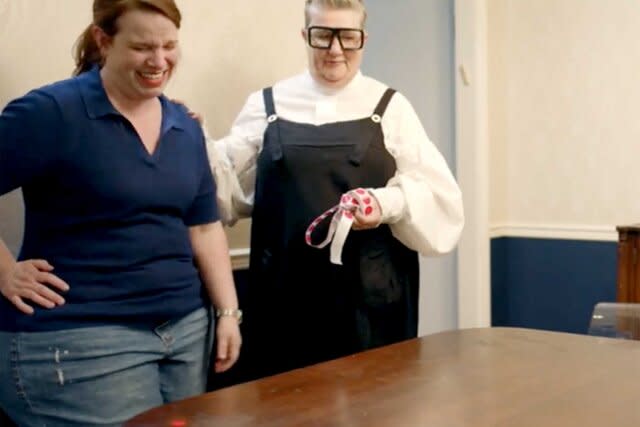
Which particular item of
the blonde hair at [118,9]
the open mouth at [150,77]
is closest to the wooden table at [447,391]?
the open mouth at [150,77]

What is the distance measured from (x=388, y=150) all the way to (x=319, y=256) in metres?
0.30

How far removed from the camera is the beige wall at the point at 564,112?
357 centimetres

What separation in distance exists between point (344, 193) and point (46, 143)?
0.74 m

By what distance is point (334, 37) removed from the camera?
2070 mm

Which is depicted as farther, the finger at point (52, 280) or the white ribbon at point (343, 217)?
the white ribbon at point (343, 217)

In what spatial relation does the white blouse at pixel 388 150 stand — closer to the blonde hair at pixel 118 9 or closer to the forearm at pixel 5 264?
the blonde hair at pixel 118 9

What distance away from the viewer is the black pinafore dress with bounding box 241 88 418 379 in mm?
2043

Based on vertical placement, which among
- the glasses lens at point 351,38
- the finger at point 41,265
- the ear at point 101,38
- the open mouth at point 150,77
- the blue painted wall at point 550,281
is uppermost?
the glasses lens at point 351,38

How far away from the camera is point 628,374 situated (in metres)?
1.50

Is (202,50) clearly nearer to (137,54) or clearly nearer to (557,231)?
(137,54)

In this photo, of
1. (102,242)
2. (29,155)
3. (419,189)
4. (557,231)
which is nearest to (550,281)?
(557,231)

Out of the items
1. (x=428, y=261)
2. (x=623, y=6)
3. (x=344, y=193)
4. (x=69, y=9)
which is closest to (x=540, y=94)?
(x=623, y=6)

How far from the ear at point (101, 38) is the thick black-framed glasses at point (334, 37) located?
0.58 meters

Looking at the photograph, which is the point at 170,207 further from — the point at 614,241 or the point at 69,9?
the point at 614,241
